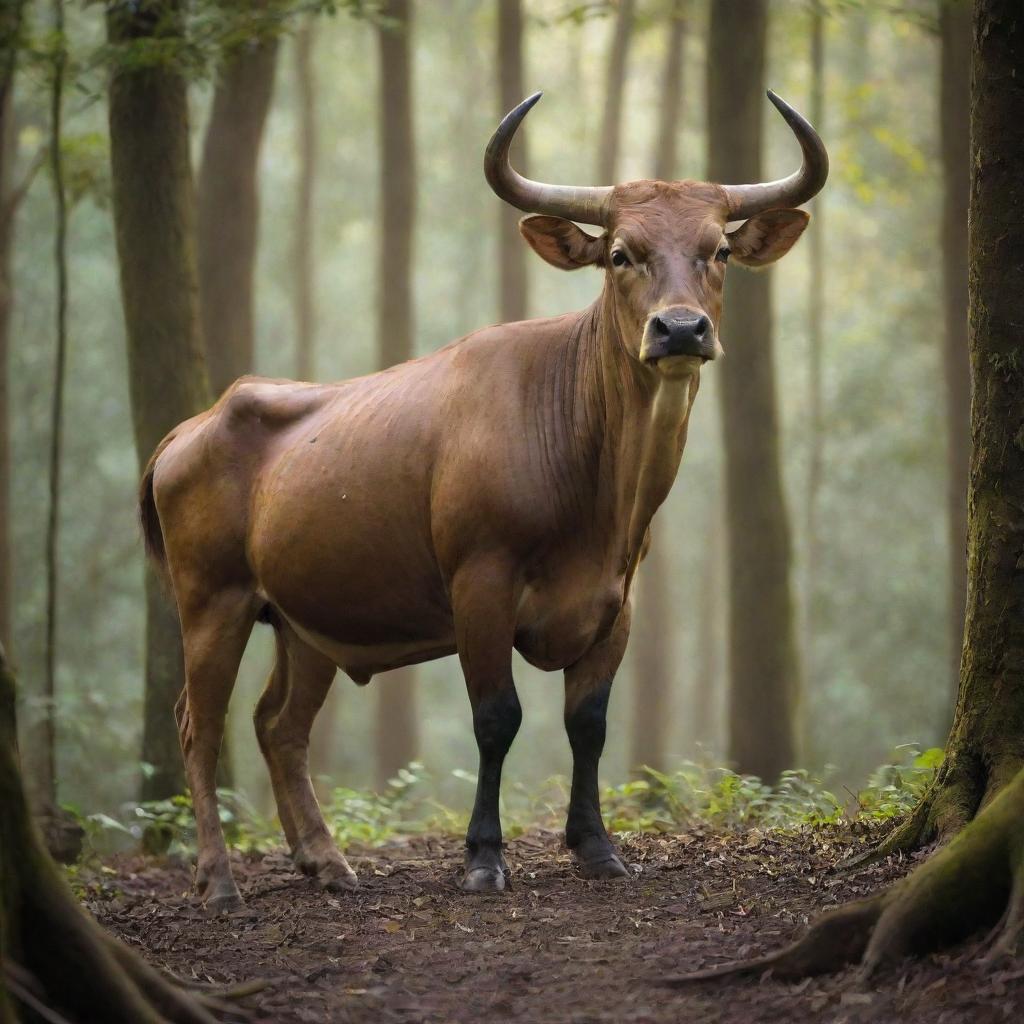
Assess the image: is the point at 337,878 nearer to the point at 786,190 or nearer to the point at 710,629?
the point at 786,190

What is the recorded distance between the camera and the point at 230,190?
13852mm

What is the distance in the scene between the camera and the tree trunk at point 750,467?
1304cm

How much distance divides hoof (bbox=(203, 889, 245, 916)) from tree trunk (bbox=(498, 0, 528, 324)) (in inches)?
509

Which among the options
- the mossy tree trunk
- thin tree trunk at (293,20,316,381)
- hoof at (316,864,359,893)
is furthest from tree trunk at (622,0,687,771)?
the mossy tree trunk

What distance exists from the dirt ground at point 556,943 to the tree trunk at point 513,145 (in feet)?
40.4

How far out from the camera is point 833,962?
4.87m

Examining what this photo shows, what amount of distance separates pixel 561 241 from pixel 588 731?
2561 mm

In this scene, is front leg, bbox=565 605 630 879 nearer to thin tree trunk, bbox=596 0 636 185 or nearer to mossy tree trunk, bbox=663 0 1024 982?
mossy tree trunk, bbox=663 0 1024 982

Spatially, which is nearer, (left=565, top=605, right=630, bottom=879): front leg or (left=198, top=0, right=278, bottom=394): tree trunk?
(left=565, top=605, right=630, bottom=879): front leg

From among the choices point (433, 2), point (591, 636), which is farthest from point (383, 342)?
point (433, 2)

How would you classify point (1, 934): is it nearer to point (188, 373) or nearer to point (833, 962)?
point (833, 962)

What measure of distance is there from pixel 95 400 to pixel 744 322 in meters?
19.7

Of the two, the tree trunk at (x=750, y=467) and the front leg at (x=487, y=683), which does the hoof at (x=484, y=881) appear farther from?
the tree trunk at (x=750, y=467)

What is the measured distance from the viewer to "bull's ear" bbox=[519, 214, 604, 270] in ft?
24.9
